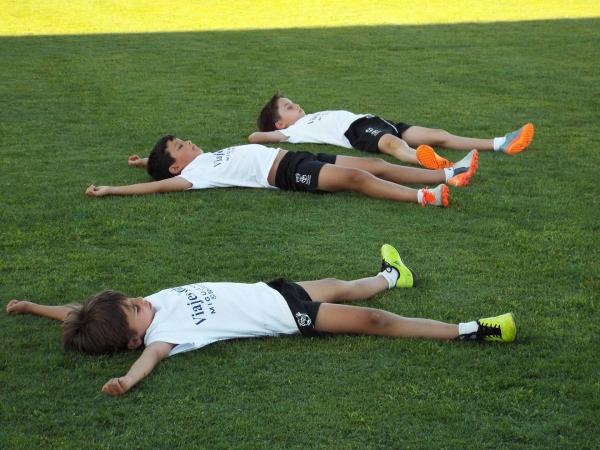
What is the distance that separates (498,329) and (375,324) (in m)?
0.52

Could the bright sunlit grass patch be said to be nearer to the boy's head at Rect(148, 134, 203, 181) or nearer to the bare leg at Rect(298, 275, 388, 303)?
the boy's head at Rect(148, 134, 203, 181)

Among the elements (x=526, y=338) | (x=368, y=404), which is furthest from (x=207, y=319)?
(x=526, y=338)

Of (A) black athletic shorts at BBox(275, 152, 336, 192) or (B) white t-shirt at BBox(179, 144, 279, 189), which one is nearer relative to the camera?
(A) black athletic shorts at BBox(275, 152, 336, 192)

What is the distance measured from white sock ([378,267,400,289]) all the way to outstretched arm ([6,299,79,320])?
5.00 feet

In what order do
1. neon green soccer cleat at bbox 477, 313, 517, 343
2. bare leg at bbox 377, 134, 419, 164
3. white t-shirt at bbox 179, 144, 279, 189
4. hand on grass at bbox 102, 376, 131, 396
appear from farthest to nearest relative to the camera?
bare leg at bbox 377, 134, 419, 164
white t-shirt at bbox 179, 144, 279, 189
neon green soccer cleat at bbox 477, 313, 517, 343
hand on grass at bbox 102, 376, 131, 396

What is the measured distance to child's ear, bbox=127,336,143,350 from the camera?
160 inches

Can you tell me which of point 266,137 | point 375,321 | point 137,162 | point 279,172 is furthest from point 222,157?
point 375,321

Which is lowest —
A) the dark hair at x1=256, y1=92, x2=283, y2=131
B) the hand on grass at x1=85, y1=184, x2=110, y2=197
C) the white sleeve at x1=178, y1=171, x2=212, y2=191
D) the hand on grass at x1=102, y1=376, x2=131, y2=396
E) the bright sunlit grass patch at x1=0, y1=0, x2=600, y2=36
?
the hand on grass at x1=102, y1=376, x2=131, y2=396

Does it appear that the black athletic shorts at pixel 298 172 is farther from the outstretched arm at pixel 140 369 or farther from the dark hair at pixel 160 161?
the outstretched arm at pixel 140 369

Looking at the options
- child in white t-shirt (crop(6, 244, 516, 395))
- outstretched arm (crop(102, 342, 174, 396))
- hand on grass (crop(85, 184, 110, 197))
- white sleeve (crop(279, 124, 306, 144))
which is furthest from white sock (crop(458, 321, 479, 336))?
white sleeve (crop(279, 124, 306, 144))

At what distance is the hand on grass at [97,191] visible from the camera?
6270 millimetres

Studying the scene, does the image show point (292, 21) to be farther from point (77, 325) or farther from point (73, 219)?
point (77, 325)

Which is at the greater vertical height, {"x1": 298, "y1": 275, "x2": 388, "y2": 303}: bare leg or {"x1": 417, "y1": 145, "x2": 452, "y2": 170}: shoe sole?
{"x1": 417, "y1": 145, "x2": 452, "y2": 170}: shoe sole

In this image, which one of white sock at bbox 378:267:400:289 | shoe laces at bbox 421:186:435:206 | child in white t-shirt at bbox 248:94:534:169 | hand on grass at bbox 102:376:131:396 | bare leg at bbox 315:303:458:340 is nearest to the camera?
hand on grass at bbox 102:376:131:396
